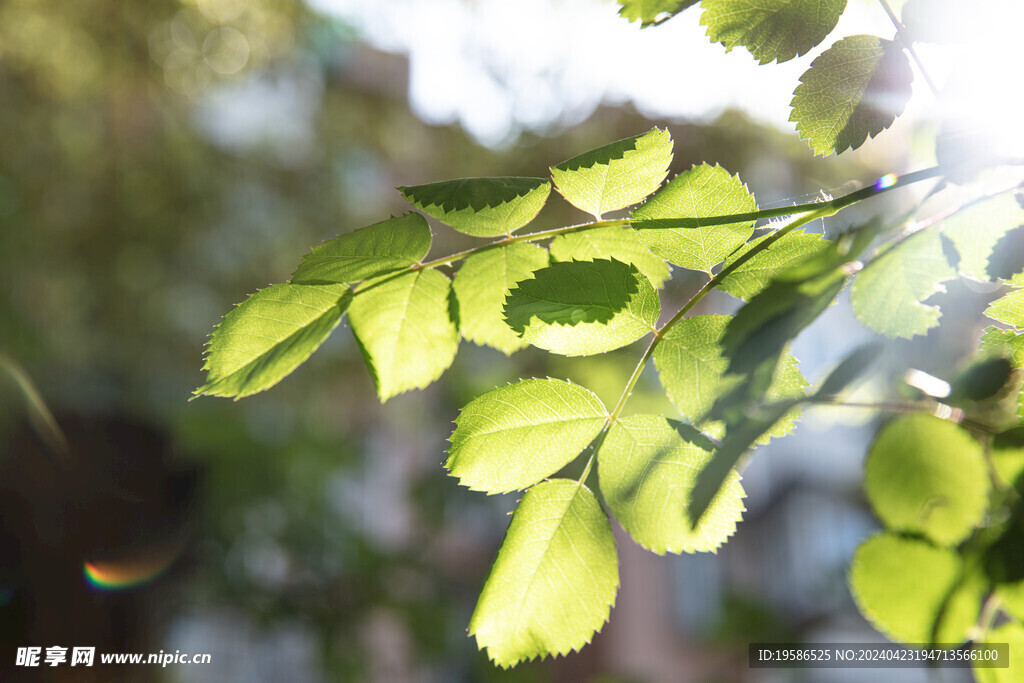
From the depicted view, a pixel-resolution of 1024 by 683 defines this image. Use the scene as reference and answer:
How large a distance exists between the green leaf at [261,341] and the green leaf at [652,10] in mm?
223

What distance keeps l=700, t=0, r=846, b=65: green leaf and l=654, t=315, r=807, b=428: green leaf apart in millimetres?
134

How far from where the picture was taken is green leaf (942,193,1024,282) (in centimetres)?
32

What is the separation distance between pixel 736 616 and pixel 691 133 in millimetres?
2443

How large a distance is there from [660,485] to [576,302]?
4.0 inches

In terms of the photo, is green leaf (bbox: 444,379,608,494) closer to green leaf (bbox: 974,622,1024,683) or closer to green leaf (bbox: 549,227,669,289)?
green leaf (bbox: 549,227,669,289)

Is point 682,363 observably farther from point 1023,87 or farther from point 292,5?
point 292,5

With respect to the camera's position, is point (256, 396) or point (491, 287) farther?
point (256, 396)

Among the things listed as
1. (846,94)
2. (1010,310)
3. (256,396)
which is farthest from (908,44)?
(256,396)

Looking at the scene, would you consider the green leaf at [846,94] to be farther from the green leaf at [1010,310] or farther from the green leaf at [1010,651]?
the green leaf at [1010,651]

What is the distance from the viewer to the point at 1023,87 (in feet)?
1.06

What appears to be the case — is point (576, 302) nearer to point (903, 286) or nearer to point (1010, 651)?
point (903, 286)

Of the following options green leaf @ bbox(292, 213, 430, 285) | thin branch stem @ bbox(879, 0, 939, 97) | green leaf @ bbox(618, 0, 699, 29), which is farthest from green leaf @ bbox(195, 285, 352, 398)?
thin branch stem @ bbox(879, 0, 939, 97)

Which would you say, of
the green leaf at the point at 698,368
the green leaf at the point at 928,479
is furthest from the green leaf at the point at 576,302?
the green leaf at the point at 928,479

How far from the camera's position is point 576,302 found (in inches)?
12.2
